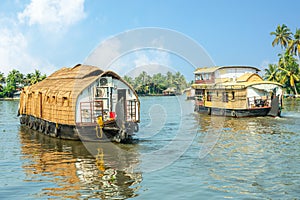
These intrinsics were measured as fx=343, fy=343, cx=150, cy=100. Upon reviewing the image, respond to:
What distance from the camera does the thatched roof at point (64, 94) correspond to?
50.9 feet

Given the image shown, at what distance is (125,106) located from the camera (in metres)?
16.6

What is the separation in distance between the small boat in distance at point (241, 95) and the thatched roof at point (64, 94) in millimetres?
12857

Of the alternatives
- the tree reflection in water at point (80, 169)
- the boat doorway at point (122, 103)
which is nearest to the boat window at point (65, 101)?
the tree reflection in water at point (80, 169)

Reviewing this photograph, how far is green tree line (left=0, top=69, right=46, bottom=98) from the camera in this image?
255 feet

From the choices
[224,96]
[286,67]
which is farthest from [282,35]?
[224,96]

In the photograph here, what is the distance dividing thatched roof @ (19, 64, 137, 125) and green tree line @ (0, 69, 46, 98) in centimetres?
5967

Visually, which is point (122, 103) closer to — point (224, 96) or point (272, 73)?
point (224, 96)

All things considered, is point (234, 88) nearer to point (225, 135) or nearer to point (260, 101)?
point (260, 101)

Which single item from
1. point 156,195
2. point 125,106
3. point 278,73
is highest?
point 278,73

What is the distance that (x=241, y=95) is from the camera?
26.4m

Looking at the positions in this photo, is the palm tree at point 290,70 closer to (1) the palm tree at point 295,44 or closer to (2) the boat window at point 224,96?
(1) the palm tree at point 295,44

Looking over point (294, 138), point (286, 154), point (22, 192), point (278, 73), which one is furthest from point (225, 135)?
point (278, 73)

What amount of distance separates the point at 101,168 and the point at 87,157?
2008 mm

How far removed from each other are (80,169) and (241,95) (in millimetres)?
18040
